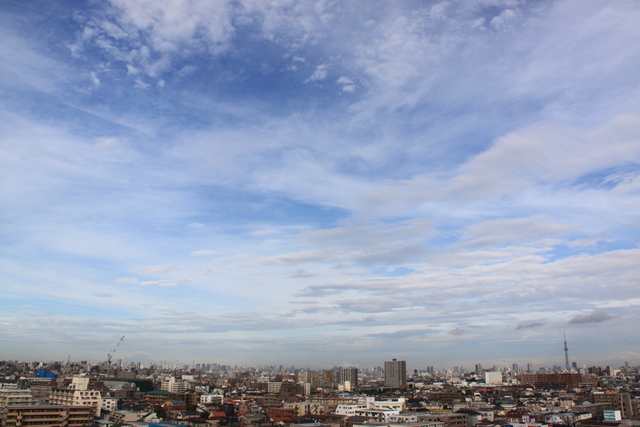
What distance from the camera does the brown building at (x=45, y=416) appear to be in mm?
29797

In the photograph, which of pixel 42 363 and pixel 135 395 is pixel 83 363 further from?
pixel 135 395

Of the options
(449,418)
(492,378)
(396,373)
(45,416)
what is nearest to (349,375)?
(396,373)

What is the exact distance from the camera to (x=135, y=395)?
59.2m

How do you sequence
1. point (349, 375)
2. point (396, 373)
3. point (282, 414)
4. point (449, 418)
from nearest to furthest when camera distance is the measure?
1. point (449, 418)
2. point (282, 414)
3. point (396, 373)
4. point (349, 375)

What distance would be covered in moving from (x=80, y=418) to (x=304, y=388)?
2173 inches

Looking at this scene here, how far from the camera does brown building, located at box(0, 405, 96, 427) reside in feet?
97.8

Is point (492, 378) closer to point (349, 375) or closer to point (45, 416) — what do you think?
point (349, 375)

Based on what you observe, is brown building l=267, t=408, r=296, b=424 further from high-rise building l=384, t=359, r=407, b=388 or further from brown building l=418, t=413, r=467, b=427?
high-rise building l=384, t=359, r=407, b=388

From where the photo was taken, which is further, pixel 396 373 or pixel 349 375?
pixel 349 375

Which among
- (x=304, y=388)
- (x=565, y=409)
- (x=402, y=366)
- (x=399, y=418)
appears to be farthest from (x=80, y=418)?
(x=402, y=366)

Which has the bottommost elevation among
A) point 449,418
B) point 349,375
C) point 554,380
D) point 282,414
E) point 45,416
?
point 349,375

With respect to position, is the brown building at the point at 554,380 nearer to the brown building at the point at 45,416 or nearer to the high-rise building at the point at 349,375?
the high-rise building at the point at 349,375

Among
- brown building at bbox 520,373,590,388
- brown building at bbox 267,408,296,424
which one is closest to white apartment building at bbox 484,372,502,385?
brown building at bbox 520,373,590,388

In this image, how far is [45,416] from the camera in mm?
30688
